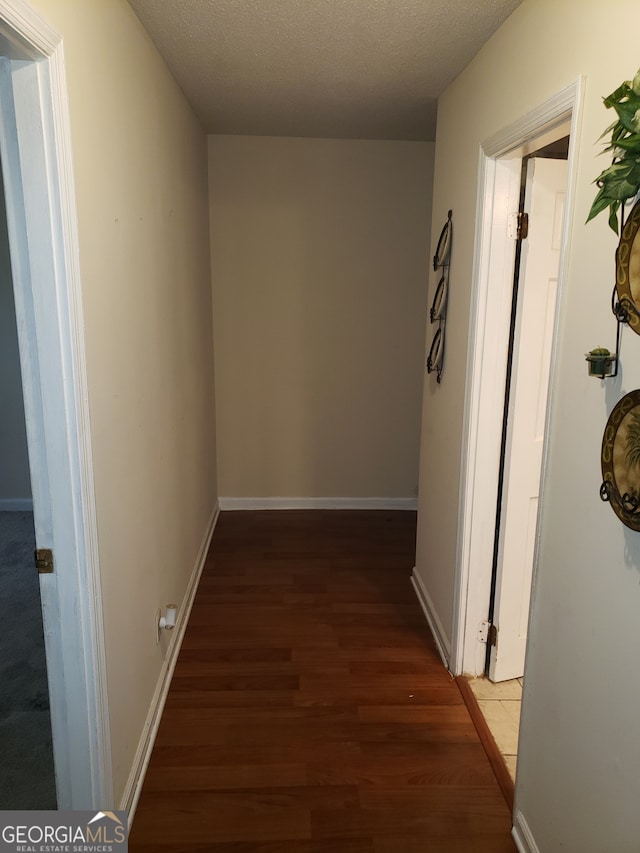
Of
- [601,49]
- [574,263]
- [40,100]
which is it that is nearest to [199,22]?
[40,100]

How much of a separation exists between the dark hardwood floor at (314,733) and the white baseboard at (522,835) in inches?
1.4

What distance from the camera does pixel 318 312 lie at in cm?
397

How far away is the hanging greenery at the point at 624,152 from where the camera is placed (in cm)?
100

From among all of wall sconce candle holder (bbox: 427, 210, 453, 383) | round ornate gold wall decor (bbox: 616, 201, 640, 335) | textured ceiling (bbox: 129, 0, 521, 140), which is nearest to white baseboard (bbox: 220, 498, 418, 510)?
wall sconce candle holder (bbox: 427, 210, 453, 383)

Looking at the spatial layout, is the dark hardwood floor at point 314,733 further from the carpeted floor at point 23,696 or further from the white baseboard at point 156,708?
the carpeted floor at point 23,696

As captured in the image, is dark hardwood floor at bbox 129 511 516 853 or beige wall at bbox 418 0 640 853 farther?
dark hardwood floor at bbox 129 511 516 853

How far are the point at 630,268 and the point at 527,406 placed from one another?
1097mm

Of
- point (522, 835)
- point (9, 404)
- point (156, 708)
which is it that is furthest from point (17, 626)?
point (522, 835)

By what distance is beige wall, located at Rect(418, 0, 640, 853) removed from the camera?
3.91ft

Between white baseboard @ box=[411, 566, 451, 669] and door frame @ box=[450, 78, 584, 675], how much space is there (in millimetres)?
77

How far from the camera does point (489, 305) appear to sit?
2.11 meters

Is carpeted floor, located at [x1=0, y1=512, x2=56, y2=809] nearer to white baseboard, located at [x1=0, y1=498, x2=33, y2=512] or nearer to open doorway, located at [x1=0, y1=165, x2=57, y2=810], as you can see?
open doorway, located at [x1=0, y1=165, x2=57, y2=810]

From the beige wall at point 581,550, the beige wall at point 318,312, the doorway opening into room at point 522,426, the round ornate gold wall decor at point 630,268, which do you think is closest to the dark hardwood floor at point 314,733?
the doorway opening into room at point 522,426

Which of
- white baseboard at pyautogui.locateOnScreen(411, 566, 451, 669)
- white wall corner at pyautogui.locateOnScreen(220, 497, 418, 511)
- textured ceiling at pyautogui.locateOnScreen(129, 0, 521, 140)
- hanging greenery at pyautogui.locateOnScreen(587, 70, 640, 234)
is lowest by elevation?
white baseboard at pyautogui.locateOnScreen(411, 566, 451, 669)
